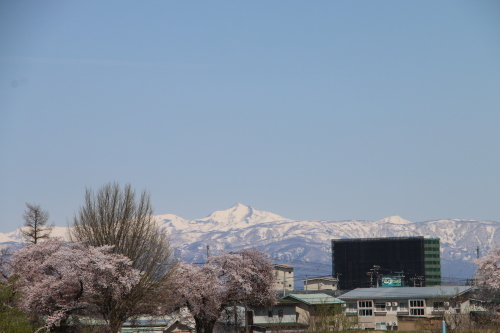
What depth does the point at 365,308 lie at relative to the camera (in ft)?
322

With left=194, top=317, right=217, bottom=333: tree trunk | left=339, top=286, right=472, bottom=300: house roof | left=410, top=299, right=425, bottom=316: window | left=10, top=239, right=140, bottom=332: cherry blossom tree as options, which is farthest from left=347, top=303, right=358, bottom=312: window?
left=10, top=239, right=140, bottom=332: cherry blossom tree

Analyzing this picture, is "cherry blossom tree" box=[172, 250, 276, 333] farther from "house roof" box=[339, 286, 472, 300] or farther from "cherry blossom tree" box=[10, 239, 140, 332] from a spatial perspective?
"house roof" box=[339, 286, 472, 300]

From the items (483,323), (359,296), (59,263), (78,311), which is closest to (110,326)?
(78,311)

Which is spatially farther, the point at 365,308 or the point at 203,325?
the point at 365,308

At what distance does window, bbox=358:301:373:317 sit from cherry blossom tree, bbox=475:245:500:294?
1794cm

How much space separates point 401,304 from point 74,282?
2178 inches

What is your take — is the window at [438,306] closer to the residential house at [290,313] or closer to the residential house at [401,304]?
the residential house at [401,304]

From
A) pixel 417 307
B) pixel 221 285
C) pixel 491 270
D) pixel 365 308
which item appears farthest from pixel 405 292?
pixel 221 285

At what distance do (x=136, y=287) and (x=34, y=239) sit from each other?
23732mm

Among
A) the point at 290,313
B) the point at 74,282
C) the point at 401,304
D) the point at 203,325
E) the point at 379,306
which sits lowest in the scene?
the point at 203,325

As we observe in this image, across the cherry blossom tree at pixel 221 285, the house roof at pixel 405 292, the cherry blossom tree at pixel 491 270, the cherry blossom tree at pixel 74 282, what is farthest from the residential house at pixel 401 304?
the cherry blossom tree at pixel 74 282

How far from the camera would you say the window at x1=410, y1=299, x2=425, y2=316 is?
9256 cm

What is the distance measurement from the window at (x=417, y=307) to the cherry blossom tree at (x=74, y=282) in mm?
49340

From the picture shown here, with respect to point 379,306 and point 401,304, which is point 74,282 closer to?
point 379,306
